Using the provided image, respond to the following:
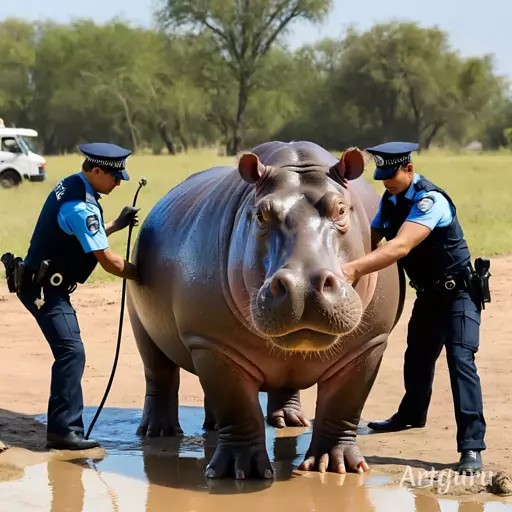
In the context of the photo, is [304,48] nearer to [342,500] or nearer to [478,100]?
[478,100]

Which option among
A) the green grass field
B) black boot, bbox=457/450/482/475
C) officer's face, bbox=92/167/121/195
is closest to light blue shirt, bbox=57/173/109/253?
officer's face, bbox=92/167/121/195

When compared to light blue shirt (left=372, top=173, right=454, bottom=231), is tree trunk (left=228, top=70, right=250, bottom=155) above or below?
above

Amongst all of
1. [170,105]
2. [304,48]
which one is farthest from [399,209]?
[304,48]

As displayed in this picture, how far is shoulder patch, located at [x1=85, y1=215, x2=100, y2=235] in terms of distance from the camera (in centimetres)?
566

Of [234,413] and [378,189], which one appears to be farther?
[378,189]

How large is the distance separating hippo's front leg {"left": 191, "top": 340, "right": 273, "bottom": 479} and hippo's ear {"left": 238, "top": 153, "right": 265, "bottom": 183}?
862 millimetres

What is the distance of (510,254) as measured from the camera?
1347cm

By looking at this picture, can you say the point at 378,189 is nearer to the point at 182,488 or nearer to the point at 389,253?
the point at 389,253

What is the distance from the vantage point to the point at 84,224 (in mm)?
5672

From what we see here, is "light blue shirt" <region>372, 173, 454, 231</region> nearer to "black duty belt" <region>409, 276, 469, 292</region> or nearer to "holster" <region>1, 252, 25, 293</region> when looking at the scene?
"black duty belt" <region>409, 276, 469, 292</region>

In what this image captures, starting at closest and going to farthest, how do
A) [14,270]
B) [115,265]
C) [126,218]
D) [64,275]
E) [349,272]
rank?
1. [349,272]
2. [115,265]
3. [64,275]
4. [14,270]
5. [126,218]

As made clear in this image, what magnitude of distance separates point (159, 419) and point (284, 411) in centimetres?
79

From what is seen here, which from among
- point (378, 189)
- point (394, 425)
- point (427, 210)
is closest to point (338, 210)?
point (427, 210)

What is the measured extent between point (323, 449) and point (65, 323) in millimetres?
1579
